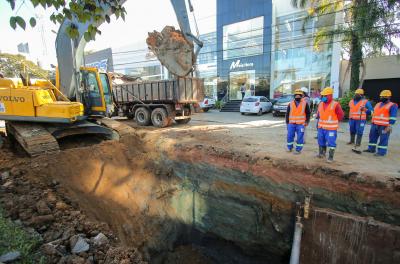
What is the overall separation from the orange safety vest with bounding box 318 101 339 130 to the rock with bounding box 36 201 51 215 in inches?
228

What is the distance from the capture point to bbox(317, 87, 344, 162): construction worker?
5.47 metres

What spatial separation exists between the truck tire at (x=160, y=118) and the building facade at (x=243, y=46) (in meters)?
13.5

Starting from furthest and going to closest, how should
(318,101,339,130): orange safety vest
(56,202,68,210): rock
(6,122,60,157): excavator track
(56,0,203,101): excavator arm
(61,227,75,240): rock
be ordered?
(56,0,203,101): excavator arm
(6,122,60,157): excavator track
(318,101,339,130): orange safety vest
(56,202,68,210): rock
(61,227,75,240): rock

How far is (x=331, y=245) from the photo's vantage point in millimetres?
4750

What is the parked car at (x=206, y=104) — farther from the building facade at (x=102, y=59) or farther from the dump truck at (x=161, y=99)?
the building facade at (x=102, y=59)

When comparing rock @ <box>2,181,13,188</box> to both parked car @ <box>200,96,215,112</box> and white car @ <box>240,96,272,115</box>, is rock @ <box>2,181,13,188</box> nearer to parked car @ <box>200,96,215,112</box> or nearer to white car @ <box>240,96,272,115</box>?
white car @ <box>240,96,272,115</box>

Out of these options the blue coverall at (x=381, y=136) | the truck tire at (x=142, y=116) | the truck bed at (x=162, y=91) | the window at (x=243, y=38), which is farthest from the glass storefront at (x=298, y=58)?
the truck tire at (x=142, y=116)

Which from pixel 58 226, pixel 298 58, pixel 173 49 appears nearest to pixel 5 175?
pixel 58 226

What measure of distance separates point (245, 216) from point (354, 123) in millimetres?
4171

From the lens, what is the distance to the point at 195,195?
22.2 feet

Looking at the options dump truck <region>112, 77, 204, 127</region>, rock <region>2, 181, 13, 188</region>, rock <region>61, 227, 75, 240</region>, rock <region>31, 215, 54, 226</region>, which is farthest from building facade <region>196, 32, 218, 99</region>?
rock <region>61, 227, 75, 240</region>

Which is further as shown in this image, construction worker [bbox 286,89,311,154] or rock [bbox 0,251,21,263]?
construction worker [bbox 286,89,311,154]

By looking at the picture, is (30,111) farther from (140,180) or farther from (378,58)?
(378,58)

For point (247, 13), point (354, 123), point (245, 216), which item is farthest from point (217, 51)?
point (245, 216)
